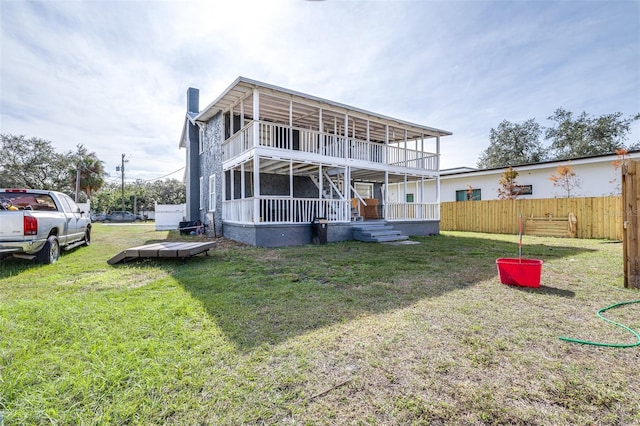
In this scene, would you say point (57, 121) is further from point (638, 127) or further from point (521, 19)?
point (638, 127)

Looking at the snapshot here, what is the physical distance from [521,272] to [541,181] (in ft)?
50.9

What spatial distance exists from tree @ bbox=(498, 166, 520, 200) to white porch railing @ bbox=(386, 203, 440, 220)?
17.8 ft

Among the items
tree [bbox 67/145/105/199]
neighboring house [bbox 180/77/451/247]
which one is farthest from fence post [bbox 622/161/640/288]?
tree [bbox 67/145/105/199]

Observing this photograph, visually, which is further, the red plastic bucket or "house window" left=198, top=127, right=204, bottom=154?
"house window" left=198, top=127, right=204, bottom=154

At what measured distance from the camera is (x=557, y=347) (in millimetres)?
2564

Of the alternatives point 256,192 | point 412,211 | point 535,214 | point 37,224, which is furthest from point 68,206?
point 535,214

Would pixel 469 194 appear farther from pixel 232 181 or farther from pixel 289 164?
pixel 232 181

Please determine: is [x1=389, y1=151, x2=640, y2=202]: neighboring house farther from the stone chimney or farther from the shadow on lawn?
the stone chimney

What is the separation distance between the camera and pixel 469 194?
19.2 meters

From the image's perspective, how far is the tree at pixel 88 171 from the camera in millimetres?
32022

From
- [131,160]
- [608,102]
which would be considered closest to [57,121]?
[131,160]

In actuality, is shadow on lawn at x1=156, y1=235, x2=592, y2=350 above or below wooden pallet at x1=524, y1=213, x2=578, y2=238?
below

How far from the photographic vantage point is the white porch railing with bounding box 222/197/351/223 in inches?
403

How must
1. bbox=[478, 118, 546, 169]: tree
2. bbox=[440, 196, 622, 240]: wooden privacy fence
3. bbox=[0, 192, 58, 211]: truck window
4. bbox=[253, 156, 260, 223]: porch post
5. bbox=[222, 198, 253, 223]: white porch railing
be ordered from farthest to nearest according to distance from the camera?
bbox=[478, 118, 546, 169]: tree, bbox=[440, 196, 622, 240]: wooden privacy fence, bbox=[222, 198, 253, 223]: white porch railing, bbox=[253, 156, 260, 223]: porch post, bbox=[0, 192, 58, 211]: truck window
